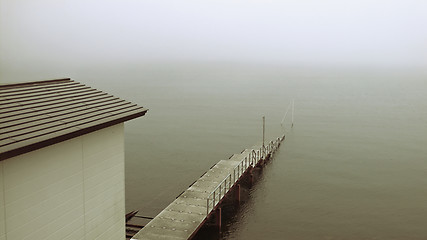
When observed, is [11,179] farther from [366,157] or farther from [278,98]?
[278,98]

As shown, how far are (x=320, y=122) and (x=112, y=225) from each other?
65.1 m

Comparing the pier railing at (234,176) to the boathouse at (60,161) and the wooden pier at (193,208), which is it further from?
the boathouse at (60,161)

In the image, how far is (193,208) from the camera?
81.6 ft

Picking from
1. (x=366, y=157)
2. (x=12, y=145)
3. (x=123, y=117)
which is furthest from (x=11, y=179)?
(x=366, y=157)

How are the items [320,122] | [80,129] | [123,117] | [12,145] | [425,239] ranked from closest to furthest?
[12,145], [80,129], [123,117], [425,239], [320,122]

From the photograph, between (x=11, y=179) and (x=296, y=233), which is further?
(x=296, y=233)

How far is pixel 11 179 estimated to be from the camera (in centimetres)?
1105

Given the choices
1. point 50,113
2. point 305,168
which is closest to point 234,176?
point 305,168

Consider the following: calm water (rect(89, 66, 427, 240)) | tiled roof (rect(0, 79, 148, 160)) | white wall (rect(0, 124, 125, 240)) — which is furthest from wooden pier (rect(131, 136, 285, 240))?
tiled roof (rect(0, 79, 148, 160))

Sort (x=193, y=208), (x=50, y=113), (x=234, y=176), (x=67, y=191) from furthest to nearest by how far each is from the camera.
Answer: (x=234, y=176) → (x=193, y=208) → (x=50, y=113) → (x=67, y=191)

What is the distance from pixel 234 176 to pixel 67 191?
776 inches

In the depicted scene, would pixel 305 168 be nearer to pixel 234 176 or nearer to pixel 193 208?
pixel 234 176

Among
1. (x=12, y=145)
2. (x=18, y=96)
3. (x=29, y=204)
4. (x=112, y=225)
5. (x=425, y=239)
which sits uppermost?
(x=18, y=96)

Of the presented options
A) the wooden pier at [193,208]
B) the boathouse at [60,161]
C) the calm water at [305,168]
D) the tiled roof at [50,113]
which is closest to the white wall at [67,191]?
the boathouse at [60,161]
